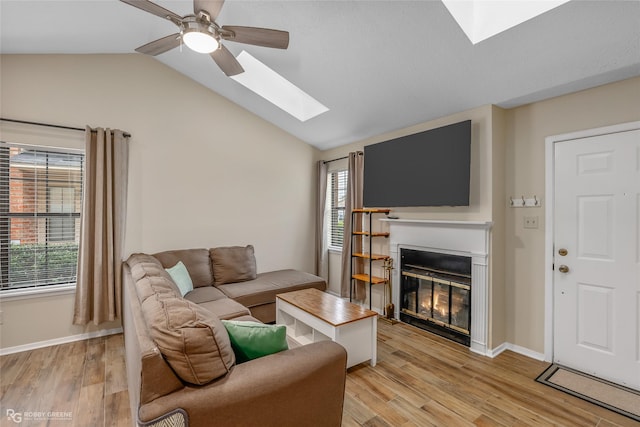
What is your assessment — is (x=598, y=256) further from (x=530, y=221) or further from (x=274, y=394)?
(x=274, y=394)

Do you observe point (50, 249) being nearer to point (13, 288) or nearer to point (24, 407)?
point (13, 288)

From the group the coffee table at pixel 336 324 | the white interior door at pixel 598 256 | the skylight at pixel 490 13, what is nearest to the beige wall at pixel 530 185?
the white interior door at pixel 598 256

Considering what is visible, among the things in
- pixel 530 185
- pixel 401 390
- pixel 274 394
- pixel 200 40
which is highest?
pixel 200 40

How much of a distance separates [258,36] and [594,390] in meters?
3.70

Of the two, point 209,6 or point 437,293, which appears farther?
point 437,293

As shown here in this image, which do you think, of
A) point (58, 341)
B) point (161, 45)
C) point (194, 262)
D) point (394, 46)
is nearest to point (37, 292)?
point (58, 341)

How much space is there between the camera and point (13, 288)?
2975 mm

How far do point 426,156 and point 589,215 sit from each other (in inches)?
60.5

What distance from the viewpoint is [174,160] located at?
3.80 metres

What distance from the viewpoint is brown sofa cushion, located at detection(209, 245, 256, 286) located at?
382cm

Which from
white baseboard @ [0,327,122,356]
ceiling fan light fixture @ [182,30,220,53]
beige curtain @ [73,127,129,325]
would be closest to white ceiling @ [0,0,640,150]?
ceiling fan light fixture @ [182,30,220,53]

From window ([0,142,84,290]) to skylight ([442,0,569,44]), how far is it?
3972 millimetres

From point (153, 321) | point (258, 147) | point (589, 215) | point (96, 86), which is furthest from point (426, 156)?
point (96, 86)

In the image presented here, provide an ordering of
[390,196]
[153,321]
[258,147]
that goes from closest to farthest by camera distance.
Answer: [153,321]
[390,196]
[258,147]
